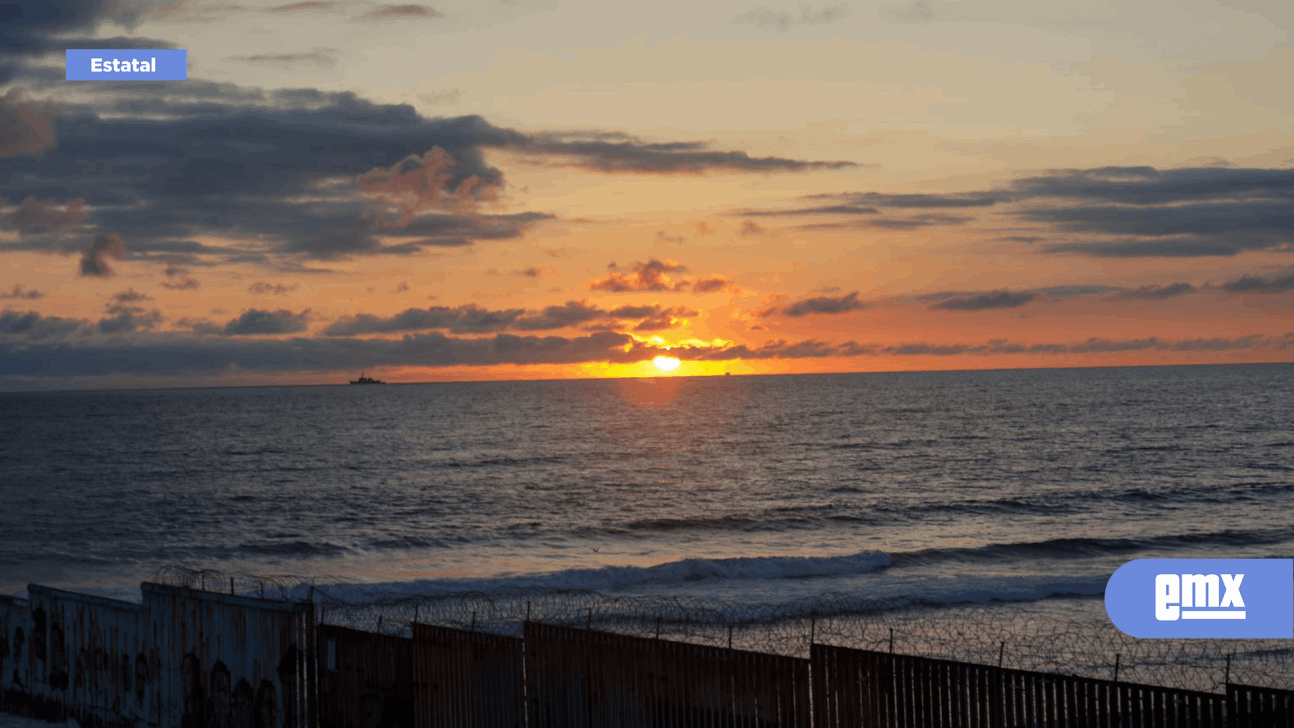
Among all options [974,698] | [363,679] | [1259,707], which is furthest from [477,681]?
[1259,707]

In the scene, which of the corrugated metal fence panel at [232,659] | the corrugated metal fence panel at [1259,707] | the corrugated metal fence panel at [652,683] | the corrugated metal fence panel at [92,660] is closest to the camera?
the corrugated metal fence panel at [1259,707]

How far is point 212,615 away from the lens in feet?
42.4

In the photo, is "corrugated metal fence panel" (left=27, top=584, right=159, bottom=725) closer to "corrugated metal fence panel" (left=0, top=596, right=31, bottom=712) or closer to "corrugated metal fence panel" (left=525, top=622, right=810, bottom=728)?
"corrugated metal fence panel" (left=0, top=596, right=31, bottom=712)

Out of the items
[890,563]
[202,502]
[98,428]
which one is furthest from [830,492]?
[98,428]

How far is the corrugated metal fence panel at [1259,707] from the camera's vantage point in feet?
27.5

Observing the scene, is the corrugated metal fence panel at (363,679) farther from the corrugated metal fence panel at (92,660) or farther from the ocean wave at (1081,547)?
the ocean wave at (1081,547)

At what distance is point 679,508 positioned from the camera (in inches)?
2185

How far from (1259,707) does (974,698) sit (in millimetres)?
2285

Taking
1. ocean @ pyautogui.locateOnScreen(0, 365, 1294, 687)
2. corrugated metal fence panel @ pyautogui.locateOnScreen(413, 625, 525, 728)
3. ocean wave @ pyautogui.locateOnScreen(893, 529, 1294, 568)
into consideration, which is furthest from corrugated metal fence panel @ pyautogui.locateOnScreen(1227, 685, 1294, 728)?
ocean wave @ pyautogui.locateOnScreen(893, 529, 1294, 568)

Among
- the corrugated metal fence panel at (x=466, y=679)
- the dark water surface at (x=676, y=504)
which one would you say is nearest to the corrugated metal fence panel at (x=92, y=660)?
the corrugated metal fence panel at (x=466, y=679)

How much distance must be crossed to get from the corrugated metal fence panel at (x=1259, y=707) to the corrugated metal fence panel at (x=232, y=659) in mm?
9669

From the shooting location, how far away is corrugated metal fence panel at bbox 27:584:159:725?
44.7 ft

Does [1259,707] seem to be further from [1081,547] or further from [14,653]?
[1081,547]

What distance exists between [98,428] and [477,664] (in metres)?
132
